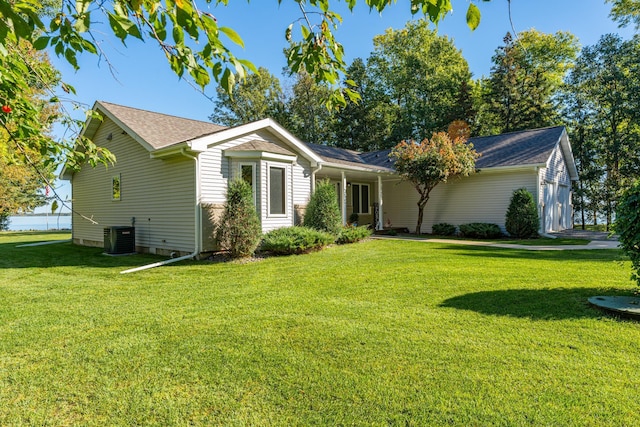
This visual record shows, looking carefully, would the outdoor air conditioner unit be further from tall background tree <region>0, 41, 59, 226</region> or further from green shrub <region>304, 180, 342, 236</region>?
green shrub <region>304, 180, 342, 236</region>

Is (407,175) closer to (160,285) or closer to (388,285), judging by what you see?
(388,285)

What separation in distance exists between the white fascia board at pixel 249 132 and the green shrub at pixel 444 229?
22.6 ft

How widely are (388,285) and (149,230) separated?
8447mm

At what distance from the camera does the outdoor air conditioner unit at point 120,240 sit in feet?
36.2

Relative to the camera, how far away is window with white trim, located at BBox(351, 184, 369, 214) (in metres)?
17.7

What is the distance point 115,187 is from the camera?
12.6 m

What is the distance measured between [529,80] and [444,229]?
18.9 meters

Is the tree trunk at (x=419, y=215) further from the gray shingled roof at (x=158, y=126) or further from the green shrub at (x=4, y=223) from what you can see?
the green shrub at (x=4, y=223)

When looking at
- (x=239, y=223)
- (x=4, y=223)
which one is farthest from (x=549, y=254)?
(x=4, y=223)

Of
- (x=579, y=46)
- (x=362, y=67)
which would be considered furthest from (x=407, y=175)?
(x=579, y=46)

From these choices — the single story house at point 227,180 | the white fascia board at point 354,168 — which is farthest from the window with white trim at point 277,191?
the white fascia board at point 354,168

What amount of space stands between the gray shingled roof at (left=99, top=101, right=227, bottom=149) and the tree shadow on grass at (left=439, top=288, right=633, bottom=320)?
9.04m

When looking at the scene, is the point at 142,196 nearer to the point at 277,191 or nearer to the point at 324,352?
the point at 277,191

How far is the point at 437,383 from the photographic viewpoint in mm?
2738
